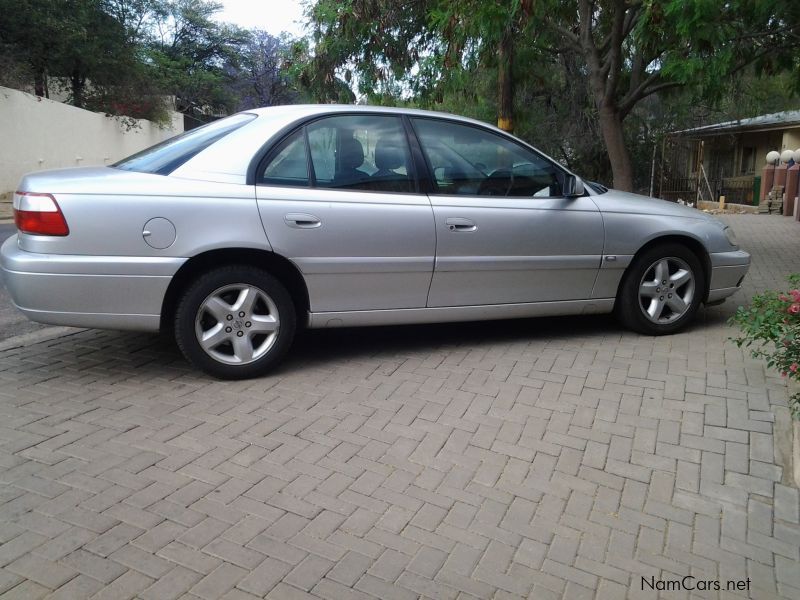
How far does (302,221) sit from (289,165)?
0.40m

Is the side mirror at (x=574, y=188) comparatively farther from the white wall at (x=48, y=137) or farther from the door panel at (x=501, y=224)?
the white wall at (x=48, y=137)

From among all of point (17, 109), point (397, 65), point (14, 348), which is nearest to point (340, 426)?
point (14, 348)

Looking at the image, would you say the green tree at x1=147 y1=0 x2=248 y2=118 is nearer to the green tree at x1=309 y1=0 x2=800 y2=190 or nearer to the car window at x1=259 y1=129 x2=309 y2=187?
the green tree at x1=309 y1=0 x2=800 y2=190

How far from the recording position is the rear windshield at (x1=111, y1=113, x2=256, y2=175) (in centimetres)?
469

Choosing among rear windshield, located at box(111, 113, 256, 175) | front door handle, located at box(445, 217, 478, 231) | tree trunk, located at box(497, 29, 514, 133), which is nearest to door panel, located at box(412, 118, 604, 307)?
front door handle, located at box(445, 217, 478, 231)

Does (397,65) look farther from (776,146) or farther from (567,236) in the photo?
(776,146)

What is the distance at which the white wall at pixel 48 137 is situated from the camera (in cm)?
1914

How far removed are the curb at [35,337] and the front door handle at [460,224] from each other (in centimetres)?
310

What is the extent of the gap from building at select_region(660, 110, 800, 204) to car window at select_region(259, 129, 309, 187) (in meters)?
21.4

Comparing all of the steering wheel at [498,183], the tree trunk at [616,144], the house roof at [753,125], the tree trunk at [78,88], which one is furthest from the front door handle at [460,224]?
the tree trunk at [78,88]

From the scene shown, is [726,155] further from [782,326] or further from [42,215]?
[42,215]

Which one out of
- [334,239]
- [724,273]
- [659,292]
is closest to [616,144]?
[724,273]

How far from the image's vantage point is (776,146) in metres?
28.6

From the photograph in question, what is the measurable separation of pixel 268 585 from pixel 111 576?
22.9 inches
